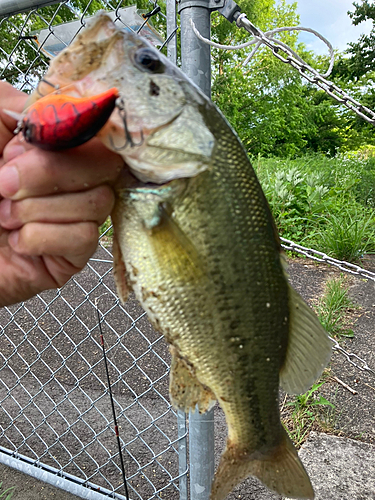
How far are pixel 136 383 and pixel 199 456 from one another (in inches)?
68.7

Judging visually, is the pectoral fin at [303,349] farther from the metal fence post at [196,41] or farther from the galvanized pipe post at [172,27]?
the galvanized pipe post at [172,27]

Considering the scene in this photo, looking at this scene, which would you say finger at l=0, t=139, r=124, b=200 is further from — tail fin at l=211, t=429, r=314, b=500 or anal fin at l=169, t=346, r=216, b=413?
tail fin at l=211, t=429, r=314, b=500

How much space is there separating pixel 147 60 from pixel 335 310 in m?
3.14

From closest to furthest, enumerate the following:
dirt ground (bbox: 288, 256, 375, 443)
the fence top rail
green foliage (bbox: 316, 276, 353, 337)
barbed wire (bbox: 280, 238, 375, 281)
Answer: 1. barbed wire (bbox: 280, 238, 375, 281)
2. the fence top rail
3. dirt ground (bbox: 288, 256, 375, 443)
4. green foliage (bbox: 316, 276, 353, 337)

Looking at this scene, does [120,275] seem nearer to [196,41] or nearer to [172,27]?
[196,41]

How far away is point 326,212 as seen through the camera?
5.62 metres

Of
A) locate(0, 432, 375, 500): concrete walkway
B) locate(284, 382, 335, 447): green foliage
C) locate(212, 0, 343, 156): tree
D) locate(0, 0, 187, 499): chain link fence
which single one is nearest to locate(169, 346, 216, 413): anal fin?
locate(0, 0, 187, 499): chain link fence

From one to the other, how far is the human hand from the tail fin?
26.9 inches

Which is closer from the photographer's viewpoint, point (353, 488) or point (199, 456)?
point (199, 456)

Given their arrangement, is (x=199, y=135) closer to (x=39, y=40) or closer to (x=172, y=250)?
(x=172, y=250)

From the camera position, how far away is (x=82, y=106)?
2.31 feet

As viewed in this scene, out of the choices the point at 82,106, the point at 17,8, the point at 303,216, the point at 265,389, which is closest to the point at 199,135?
the point at 82,106

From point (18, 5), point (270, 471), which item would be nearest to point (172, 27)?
point (18, 5)

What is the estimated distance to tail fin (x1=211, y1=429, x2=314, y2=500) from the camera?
3.28 ft
